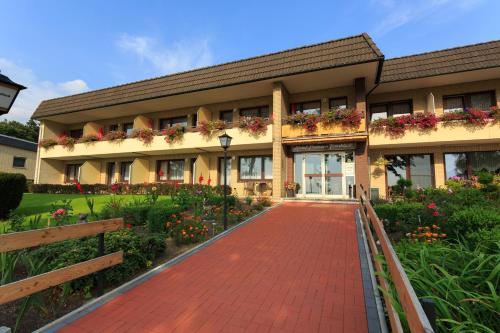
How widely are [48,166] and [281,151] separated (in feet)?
66.5

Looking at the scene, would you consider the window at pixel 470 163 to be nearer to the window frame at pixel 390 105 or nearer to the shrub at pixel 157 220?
the window frame at pixel 390 105

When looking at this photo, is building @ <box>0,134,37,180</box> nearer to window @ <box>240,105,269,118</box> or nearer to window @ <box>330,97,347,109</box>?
window @ <box>240,105,269,118</box>

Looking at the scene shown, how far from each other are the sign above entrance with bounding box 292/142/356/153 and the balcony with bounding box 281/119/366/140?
74 centimetres

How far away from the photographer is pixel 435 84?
13.9 metres

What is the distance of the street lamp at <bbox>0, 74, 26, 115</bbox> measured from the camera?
3.00 m

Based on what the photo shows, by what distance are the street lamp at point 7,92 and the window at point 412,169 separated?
15.4 meters

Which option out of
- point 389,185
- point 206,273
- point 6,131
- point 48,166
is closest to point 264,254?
point 206,273

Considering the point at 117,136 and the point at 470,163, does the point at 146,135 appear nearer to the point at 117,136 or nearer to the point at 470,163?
the point at 117,136

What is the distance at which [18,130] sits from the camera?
4744 cm

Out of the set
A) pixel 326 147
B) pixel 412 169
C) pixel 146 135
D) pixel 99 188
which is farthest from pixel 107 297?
pixel 99 188

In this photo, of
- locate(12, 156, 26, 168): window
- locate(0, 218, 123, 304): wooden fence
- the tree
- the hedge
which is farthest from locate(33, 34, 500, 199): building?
the tree

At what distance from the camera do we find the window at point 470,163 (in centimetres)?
1317

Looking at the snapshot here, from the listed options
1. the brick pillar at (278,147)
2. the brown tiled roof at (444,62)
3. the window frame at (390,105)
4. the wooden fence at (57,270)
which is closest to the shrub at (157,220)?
the wooden fence at (57,270)

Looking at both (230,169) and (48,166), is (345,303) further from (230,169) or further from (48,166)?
(48,166)
